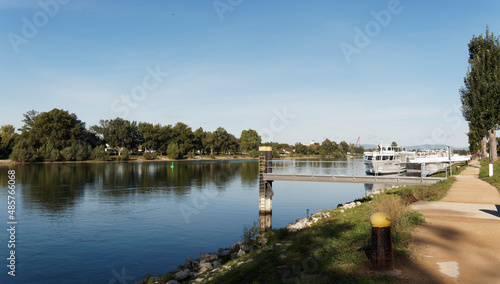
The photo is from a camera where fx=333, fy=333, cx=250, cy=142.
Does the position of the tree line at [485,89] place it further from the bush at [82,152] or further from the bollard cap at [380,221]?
the bush at [82,152]

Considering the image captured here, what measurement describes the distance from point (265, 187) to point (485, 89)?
1309 inches

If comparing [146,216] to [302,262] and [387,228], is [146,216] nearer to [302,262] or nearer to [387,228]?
[302,262]

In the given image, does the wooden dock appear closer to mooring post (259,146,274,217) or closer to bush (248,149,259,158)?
mooring post (259,146,274,217)

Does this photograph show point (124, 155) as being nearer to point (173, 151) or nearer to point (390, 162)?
point (173, 151)

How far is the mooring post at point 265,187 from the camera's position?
30.5 m

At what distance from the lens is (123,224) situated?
28641 millimetres

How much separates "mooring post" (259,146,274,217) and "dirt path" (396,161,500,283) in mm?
16114

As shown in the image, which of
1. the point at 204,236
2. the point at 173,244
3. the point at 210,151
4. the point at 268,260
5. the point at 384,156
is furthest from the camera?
the point at 210,151

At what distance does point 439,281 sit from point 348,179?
885 inches

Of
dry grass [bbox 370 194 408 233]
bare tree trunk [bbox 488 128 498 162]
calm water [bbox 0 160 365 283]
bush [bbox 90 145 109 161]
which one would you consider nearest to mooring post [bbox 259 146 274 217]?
calm water [bbox 0 160 365 283]

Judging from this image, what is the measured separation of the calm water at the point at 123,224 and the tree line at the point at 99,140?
230ft

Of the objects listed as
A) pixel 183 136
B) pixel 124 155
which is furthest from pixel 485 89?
pixel 183 136

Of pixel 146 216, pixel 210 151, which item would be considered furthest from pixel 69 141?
pixel 146 216

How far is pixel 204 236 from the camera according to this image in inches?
1006
